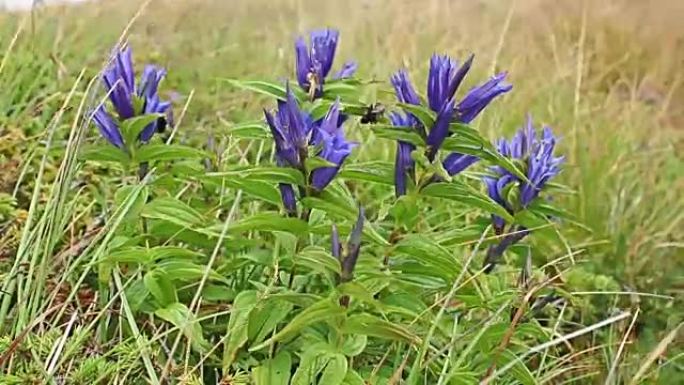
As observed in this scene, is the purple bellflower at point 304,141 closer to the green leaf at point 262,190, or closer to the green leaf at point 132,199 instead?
the green leaf at point 262,190

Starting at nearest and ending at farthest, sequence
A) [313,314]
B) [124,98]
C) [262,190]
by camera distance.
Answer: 1. [313,314]
2. [262,190]
3. [124,98]

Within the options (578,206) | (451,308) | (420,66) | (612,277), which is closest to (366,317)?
(451,308)

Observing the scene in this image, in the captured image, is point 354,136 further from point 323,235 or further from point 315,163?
point 315,163

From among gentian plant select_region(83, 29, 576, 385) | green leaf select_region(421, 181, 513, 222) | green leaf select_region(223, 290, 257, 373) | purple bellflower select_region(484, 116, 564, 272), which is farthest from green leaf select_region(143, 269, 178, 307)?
purple bellflower select_region(484, 116, 564, 272)

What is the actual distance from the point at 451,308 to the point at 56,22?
195 centimetres

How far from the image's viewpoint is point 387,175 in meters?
1.03

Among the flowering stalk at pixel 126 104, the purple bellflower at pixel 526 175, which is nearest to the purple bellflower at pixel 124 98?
the flowering stalk at pixel 126 104

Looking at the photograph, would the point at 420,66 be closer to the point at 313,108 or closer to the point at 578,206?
the point at 578,206

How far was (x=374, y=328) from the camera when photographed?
3.08 ft

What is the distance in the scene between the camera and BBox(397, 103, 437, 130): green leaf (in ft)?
3.11

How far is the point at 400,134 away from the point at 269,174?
0.53 feet

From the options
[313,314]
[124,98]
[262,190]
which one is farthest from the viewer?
[124,98]

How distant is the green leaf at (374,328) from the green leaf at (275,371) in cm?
10

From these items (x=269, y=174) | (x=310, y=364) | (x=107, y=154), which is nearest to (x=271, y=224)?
(x=269, y=174)
